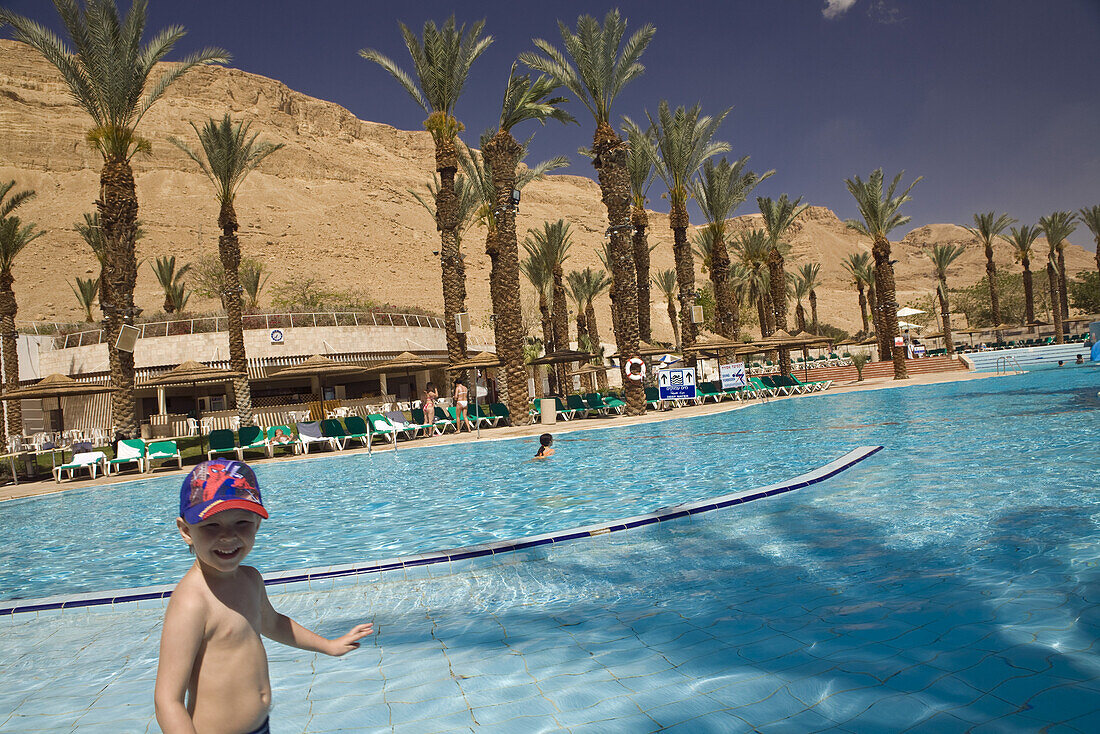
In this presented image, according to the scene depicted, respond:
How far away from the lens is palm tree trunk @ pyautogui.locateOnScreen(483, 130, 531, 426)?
20781mm

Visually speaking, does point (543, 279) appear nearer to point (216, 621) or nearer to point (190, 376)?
point (190, 376)

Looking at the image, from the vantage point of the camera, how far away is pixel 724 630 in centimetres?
388

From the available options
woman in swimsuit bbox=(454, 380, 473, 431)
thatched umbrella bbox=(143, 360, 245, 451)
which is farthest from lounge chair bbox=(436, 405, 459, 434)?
thatched umbrella bbox=(143, 360, 245, 451)

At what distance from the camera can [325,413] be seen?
24719mm

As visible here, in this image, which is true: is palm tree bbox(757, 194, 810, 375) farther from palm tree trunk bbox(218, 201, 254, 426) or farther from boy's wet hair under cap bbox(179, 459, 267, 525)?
boy's wet hair under cap bbox(179, 459, 267, 525)

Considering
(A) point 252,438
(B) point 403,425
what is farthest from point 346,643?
(B) point 403,425

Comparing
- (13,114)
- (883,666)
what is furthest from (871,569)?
(13,114)

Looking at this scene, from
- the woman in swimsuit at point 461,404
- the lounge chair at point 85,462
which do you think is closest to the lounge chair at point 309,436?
the woman in swimsuit at point 461,404

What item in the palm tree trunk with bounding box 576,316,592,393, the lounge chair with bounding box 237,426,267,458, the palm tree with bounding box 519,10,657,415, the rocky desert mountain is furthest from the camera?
the rocky desert mountain

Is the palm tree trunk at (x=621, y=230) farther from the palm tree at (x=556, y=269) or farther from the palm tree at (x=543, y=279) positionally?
the palm tree at (x=543, y=279)

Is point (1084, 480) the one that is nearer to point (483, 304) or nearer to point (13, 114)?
point (483, 304)

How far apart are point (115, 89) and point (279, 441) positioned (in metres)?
9.49

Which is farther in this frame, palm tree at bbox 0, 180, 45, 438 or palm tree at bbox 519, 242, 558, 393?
palm tree at bbox 519, 242, 558, 393

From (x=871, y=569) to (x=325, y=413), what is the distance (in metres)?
22.4
